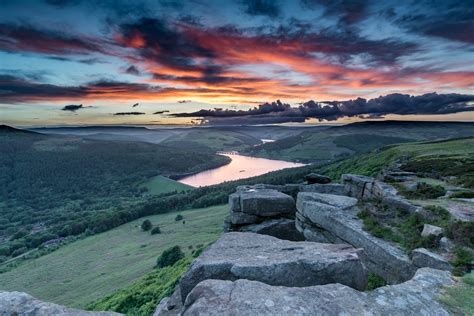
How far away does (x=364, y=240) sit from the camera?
1262 centimetres

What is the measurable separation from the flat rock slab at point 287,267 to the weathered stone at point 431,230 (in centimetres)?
446

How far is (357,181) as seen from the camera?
Answer: 23.8m

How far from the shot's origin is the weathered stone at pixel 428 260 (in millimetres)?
9719

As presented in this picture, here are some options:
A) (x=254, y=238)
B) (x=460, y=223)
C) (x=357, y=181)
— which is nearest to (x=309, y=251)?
(x=254, y=238)

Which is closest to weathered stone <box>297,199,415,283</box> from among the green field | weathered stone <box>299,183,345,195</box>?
weathered stone <box>299,183,345,195</box>

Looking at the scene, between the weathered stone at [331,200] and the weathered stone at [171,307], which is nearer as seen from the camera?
the weathered stone at [171,307]

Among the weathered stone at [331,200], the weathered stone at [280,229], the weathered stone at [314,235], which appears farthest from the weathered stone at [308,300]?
the weathered stone at [280,229]

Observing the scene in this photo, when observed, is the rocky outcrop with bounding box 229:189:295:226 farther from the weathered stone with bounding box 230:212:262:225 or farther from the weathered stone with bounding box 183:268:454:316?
the weathered stone with bounding box 183:268:454:316

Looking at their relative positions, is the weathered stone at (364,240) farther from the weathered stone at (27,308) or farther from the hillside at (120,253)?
the hillside at (120,253)

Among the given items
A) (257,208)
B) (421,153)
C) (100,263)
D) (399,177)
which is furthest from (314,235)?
(100,263)

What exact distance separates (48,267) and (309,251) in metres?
106

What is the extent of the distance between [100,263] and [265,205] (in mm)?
82947

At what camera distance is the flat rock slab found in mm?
8445

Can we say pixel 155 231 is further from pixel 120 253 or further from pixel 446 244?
pixel 446 244
